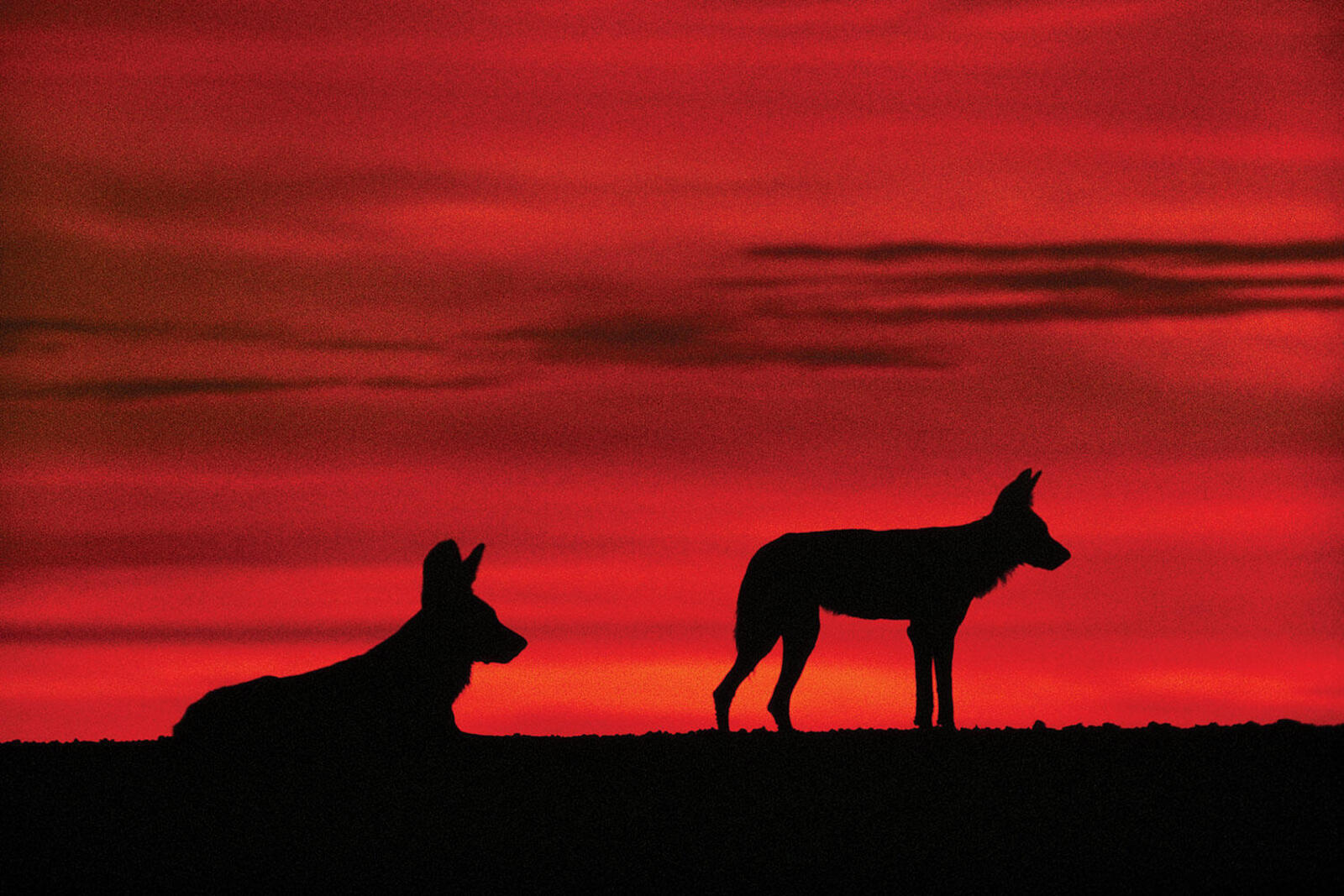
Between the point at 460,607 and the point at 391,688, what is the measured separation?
3.65 feet

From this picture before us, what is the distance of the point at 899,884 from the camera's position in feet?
46.2

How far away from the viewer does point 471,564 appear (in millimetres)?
18828

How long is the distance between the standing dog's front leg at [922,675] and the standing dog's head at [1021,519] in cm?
165

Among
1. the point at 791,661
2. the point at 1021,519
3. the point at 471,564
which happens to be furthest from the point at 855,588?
the point at 471,564

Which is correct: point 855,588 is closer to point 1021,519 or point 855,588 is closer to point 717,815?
point 1021,519

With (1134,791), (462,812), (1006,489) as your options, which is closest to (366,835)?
(462,812)

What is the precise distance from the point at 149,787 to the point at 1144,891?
27.3 feet

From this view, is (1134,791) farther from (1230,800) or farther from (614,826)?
(614,826)

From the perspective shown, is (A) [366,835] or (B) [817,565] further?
(B) [817,565]

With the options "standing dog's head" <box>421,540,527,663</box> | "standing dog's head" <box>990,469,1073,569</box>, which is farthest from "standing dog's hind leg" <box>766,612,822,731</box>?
"standing dog's head" <box>421,540,527,663</box>

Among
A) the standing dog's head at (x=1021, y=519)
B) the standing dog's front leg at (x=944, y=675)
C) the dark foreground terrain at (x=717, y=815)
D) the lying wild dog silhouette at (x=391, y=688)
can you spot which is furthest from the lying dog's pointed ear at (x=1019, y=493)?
the lying wild dog silhouette at (x=391, y=688)

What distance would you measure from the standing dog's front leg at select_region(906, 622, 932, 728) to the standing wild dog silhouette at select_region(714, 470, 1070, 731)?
0.06 ft

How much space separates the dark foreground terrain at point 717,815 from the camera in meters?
14.3

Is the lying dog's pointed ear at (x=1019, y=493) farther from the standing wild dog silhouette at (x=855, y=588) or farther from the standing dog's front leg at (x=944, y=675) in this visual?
the standing dog's front leg at (x=944, y=675)
